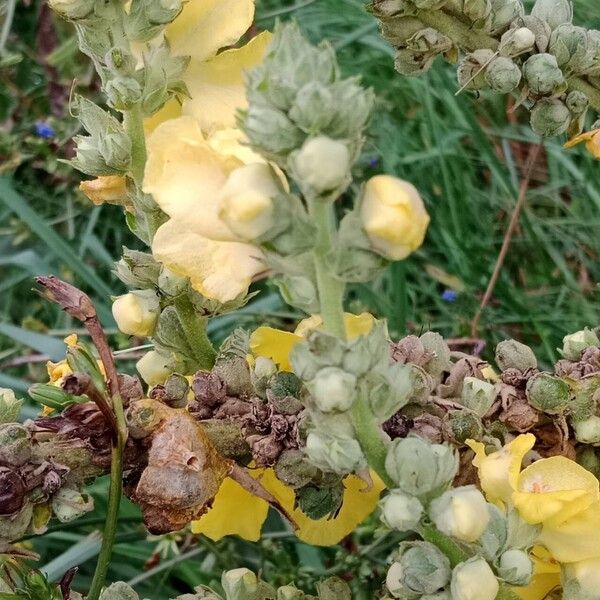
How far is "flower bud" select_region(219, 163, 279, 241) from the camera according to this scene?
295 mm

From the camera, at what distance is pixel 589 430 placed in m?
0.41

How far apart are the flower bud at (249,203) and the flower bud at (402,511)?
0.10 m

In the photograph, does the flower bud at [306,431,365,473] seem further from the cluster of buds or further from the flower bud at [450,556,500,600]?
the cluster of buds

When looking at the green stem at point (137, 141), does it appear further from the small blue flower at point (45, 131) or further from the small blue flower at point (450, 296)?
the small blue flower at point (45, 131)

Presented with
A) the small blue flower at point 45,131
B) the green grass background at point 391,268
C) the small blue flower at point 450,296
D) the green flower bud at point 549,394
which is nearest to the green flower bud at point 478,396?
the green flower bud at point 549,394

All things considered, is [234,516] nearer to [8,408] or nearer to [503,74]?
[8,408]

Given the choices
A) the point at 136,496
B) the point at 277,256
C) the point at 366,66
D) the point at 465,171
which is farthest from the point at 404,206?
the point at 366,66

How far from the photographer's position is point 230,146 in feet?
1.14

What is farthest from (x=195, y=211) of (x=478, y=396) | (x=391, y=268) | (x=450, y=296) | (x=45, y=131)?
(x=45, y=131)

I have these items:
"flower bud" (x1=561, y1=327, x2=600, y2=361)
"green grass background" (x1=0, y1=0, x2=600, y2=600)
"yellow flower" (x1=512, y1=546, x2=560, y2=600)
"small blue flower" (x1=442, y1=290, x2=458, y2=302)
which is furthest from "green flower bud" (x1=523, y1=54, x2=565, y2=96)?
"small blue flower" (x1=442, y1=290, x2=458, y2=302)

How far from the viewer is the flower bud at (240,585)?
0.44 m

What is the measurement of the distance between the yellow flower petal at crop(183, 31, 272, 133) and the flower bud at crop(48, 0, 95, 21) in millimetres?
67

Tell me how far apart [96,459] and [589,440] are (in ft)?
0.67

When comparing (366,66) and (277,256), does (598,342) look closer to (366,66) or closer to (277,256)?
(277,256)
